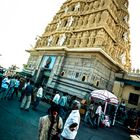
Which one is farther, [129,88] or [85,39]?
[85,39]

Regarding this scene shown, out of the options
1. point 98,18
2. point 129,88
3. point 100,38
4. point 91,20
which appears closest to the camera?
point 100,38

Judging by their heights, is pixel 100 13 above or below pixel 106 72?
above

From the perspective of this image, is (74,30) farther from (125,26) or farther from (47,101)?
(47,101)

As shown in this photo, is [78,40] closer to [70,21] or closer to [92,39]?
[92,39]

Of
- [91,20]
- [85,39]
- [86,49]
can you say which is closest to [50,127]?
[86,49]

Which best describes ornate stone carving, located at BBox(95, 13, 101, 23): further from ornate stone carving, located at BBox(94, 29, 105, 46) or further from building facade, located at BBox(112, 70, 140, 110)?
building facade, located at BBox(112, 70, 140, 110)

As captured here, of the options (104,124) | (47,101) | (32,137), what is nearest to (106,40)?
(47,101)

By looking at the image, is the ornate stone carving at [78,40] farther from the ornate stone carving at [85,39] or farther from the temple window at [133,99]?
the temple window at [133,99]

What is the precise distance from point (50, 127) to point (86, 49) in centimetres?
2277

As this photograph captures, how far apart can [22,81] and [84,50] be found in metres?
9.26

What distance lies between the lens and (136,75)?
1073 inches

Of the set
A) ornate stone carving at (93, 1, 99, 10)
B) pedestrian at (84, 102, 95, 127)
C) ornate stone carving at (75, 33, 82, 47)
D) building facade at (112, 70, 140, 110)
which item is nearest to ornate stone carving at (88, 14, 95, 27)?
ornate stone carving at (93, 1, 99, 10)

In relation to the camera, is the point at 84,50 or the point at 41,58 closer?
the point at 84,50

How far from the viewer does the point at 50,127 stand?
4.59m
